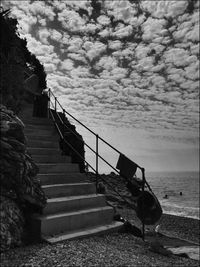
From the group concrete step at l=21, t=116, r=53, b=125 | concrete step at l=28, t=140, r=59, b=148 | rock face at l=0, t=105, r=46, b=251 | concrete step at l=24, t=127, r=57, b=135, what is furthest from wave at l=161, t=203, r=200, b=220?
rock face at l=0, t=105, r=46, b=251

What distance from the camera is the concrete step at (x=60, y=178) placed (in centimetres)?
666

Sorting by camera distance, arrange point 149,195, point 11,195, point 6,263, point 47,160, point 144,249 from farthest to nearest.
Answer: point 47,160 → point 149,195 → point 144,249 → point 11,195 → point 6,263

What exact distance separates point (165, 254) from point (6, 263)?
11.4ft

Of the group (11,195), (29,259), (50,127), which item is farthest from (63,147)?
(29,259)

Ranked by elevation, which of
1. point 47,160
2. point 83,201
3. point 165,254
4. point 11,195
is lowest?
point 165,254

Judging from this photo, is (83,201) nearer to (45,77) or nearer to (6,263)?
(6,263)

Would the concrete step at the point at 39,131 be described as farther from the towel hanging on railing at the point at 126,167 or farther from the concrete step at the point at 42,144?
the towel hanging on railing at the point at 126,167

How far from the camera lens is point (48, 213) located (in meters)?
5.68

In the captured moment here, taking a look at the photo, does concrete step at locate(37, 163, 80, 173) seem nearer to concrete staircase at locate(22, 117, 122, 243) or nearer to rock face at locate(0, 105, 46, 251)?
concrete staircase at locate(22, 117, 122, 243)

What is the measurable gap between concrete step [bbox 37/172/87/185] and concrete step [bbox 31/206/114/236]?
1.16m

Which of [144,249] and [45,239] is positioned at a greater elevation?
[45,239]

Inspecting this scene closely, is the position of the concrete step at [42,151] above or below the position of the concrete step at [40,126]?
below

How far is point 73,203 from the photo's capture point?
626cm

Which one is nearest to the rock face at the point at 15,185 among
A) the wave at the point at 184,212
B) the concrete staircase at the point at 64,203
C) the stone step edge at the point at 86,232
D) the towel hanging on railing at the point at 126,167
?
the concrete staircase at the point at 64,203
